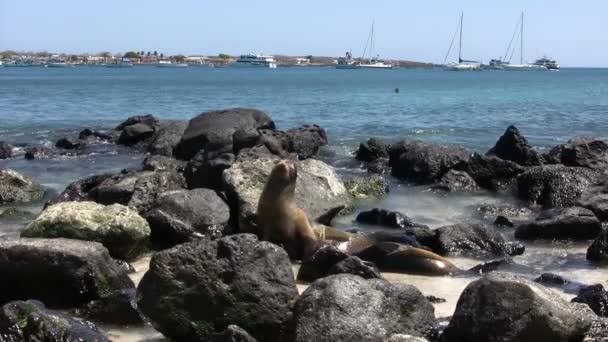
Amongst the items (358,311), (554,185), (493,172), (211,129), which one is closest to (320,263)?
(358,311)

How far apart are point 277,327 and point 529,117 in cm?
3425

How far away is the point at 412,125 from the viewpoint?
3453 cm

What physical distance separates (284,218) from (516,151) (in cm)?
1076

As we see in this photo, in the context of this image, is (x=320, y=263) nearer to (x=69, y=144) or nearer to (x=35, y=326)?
(x=35, y=326)

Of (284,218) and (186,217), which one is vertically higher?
(284,218)

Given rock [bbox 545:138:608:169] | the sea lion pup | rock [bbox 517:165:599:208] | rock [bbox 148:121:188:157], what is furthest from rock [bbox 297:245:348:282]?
rock [bbox 148:121:188:157]

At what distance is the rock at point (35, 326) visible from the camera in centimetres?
640

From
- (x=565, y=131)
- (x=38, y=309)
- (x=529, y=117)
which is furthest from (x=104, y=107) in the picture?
(x=38, y=309)

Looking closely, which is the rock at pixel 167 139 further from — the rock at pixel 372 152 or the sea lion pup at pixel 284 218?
the sea lion pup at pixel 284 218

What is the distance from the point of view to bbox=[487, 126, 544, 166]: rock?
19484 mm

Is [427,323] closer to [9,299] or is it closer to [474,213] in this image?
[9,299]

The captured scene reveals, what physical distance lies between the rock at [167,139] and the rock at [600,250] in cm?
1357

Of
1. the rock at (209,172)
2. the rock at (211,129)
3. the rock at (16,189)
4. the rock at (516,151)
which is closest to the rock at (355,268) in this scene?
the rock at (209,172)

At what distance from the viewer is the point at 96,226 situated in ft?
32.1
